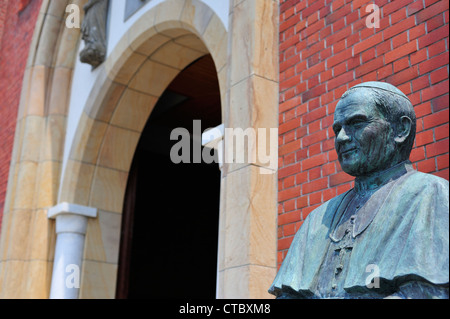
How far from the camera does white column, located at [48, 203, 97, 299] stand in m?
5.66

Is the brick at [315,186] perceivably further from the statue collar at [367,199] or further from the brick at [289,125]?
the statue collar at [367,199]

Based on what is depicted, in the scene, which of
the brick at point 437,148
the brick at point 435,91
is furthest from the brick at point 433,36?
the brick at point 437,148

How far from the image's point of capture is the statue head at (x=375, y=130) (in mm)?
1851

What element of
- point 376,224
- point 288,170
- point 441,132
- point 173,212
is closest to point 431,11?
point 441,132

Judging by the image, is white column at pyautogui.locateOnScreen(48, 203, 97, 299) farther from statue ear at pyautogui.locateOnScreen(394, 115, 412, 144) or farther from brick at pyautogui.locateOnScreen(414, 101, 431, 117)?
statue ear at pyautogui.locateOnScreen(394, 115, 412, 144)

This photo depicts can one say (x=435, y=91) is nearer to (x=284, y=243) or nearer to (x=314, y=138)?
(x=314, y=138)

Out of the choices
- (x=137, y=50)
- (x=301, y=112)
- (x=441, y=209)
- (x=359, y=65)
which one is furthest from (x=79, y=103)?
(x=441, y=209)

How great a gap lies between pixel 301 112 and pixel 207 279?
20.8 ft

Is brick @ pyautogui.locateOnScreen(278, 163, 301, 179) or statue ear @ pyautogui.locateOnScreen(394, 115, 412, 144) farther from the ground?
brick @ pyautogui.locateOnScreen(278, 163, 301, 179)

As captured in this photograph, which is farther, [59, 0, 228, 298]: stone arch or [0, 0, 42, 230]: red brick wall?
[0, 0, 42, 230]: red brick wall

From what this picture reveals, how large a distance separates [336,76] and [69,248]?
11.1ft

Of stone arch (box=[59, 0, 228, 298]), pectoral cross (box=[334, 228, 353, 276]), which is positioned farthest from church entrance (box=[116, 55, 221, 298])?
pectoral cross (box=[334, 228, 353, 276])

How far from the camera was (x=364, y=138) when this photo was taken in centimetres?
185
